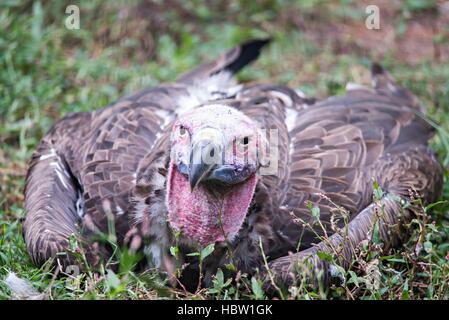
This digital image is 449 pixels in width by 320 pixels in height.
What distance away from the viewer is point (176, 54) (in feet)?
29.5

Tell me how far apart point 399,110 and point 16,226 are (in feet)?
9.60

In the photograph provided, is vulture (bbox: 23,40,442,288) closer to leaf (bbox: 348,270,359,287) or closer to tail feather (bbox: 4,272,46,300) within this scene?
leaf (bbox: 348,270,359,287)

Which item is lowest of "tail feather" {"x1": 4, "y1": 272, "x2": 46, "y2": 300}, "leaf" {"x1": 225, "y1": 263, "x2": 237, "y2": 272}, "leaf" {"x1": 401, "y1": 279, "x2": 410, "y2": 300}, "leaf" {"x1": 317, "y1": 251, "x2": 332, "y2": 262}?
"leaf" {"x1": 401, "y1": 279, "x2": 410, "y2": 300}

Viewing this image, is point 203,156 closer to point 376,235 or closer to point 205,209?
point 205,209

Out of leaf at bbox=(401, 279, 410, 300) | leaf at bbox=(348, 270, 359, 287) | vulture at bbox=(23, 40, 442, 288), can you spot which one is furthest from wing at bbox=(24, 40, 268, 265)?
leaf at bbox=(401, 279, 410, 300)

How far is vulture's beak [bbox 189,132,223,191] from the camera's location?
4.74m

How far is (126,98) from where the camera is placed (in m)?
6.78

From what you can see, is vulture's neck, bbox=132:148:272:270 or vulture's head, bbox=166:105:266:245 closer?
vulture's head, bbox=166:105:266:245

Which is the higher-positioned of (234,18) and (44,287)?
(234,18)

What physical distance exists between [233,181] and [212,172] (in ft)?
0.61

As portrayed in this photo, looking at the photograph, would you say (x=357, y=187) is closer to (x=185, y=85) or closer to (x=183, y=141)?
(x=183, y=141)

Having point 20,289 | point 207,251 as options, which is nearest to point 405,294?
point 207,251

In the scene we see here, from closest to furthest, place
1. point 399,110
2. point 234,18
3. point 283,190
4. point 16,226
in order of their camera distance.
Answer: point 283,190
point 16,226
point 399,110
point 234,18

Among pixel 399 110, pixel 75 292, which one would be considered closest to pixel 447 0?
pixel 399 110
